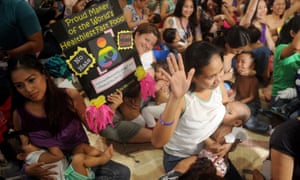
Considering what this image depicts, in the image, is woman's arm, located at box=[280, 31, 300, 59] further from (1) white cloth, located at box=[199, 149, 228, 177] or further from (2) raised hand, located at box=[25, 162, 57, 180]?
(2) raised hand, located at box=[25, 162, 57, 180]

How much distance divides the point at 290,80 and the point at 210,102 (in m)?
0.60

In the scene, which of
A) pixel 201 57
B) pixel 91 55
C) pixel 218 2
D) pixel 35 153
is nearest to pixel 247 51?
pixel 218 2

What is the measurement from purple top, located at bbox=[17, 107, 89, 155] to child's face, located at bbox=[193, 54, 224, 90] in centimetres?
45

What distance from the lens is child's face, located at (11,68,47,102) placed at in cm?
98

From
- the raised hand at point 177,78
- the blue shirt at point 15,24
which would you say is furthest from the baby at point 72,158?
the raised hand at point 177,78

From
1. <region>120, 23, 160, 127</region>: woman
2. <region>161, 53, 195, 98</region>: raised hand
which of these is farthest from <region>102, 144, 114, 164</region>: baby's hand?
<region>161, 53, 195, 98</region>: raised hand

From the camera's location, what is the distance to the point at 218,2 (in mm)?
1527

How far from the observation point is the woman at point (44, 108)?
0.99 meters

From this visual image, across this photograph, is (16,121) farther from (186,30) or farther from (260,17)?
(260,17)

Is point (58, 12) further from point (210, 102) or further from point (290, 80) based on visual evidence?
point (290, 80)

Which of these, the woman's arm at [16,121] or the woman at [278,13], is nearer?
the woman's arm at [16,121]

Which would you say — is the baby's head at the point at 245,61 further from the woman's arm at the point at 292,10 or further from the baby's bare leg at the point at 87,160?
the baby's bare leg at the point at 87,160

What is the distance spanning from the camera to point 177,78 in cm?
103

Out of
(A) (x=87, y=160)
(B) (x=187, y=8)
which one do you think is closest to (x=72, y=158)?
(A) (x=87, y=160)
